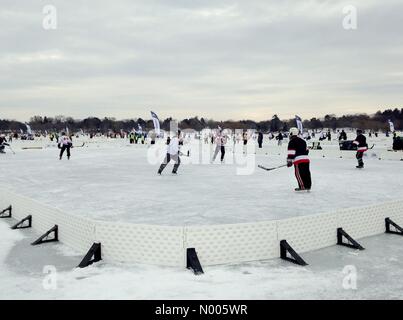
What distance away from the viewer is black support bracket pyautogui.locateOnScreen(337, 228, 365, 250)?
6.78 metres

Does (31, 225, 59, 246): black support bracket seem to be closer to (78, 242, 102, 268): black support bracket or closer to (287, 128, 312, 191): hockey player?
(78, 242, 102, 268): black support bracket

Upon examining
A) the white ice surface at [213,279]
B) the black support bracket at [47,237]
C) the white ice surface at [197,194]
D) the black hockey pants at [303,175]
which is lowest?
the white ice surface at [213,279]

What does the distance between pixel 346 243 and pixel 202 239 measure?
9.29 ft

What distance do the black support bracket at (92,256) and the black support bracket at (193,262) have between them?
4.68 feet

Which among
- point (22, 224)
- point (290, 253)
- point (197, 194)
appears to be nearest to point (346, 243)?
point (290, 253)

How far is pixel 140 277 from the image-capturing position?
5.36m

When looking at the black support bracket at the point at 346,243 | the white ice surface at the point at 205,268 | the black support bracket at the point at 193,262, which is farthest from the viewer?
the black support bracket at the point at 346,243

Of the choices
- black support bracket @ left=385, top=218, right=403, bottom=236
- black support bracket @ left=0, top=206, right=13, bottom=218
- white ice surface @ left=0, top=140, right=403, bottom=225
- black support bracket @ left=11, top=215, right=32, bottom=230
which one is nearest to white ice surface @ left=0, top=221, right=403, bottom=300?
black support bracket @ left=385, top=218, right=403, bottom=236

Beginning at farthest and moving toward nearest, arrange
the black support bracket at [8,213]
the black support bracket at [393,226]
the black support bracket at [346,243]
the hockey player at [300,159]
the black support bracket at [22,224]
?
1. the hockey player at [300,159]
2. the black support bracket at [8,213]
3. the black support bracket at [22,224]
4. the black support bracket at [393,226]
5. the black support bracket at [346,243]

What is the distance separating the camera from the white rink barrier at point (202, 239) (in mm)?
5840

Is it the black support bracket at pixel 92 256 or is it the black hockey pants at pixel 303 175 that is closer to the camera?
the black support bracket at pixel 92 256

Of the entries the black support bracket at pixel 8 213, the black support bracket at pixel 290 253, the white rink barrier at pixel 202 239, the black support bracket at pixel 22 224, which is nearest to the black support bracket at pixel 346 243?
the white rink barrier at pixel 202 239

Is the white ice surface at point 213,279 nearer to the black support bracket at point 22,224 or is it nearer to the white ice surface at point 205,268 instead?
the white ice surface at point 205,268

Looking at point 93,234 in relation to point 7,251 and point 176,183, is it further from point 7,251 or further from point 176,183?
point 176,183
